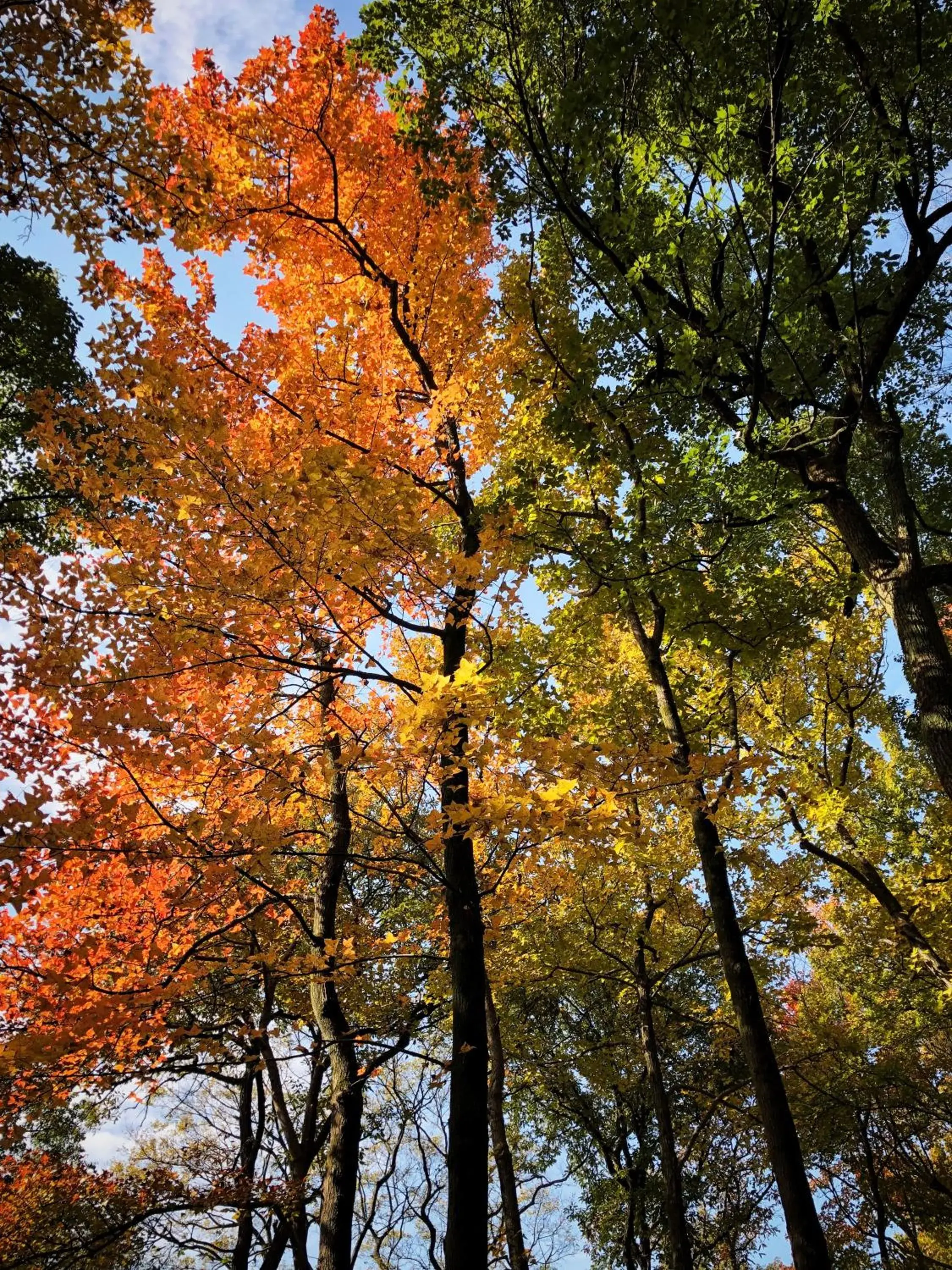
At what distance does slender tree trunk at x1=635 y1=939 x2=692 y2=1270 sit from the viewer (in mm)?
6758

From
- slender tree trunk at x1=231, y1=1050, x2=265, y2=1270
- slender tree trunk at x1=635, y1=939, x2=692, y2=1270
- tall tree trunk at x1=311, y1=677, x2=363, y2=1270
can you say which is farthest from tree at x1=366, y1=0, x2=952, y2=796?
slender tree trunk at x1=231, y1=1050, x2=265, y2=1270

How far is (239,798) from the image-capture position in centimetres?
454

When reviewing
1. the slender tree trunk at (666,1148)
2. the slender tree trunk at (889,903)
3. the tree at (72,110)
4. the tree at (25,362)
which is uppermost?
the tree at (25,362)

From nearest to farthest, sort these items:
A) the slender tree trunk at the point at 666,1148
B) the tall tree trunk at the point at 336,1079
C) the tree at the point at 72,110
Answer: the tree at the point at 72,110 < the tall tree trunk at the point at 336,1079 < the slender tree trunk at the point at 666,1148

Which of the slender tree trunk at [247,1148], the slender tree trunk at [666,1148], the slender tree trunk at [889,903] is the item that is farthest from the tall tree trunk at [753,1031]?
the slender tree trunk at [247,1148]

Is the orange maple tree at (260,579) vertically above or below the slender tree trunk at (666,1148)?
above

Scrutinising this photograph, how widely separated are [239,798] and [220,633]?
1514 millimetres

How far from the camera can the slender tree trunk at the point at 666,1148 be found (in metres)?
6.76

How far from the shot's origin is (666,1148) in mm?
7223

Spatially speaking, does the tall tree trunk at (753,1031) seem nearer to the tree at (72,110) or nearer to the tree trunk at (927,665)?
the tree trunk at (927,665)

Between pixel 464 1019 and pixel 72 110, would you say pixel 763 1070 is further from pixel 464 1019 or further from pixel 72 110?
pixel 72 110

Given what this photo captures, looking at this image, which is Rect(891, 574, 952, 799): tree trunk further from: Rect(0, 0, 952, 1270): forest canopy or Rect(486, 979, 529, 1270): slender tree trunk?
Rect(486, 979, 529, 1270): slender tree trunk

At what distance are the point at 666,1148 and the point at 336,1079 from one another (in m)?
4.04

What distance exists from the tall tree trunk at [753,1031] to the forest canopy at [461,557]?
0.13 ft
